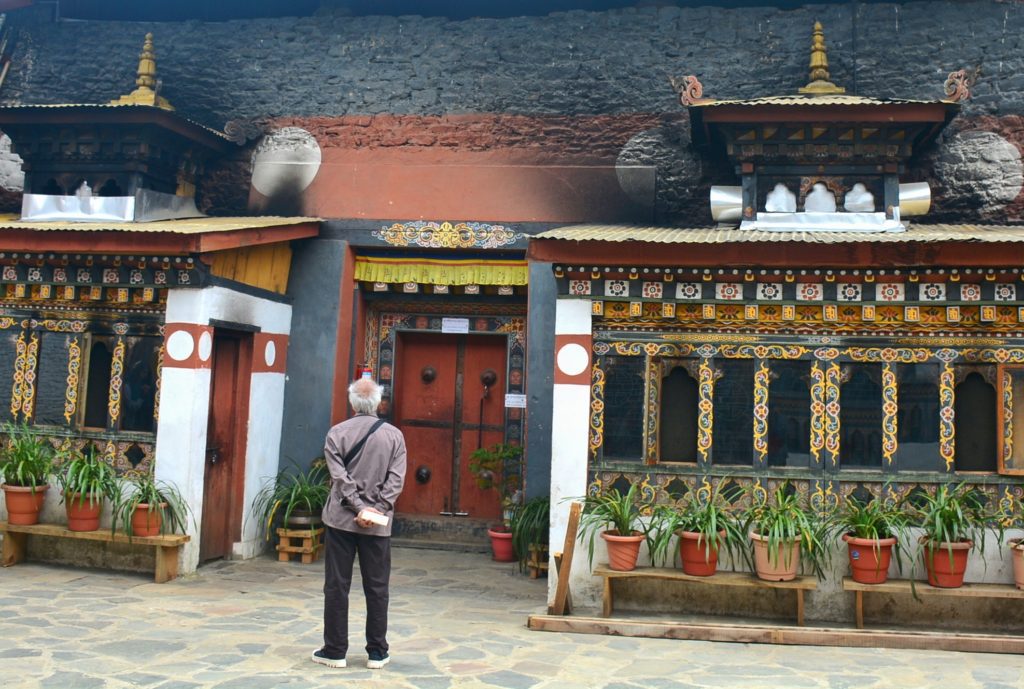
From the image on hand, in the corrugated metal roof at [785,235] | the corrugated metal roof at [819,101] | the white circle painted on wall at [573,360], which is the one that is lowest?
the white circle painted on wall at [573,360]

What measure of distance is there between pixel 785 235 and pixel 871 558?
277 centimetres

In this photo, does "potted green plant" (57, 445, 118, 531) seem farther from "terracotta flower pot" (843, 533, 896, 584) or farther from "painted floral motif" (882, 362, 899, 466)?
"painted floral motif" (882, 362, 899, 466)

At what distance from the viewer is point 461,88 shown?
10656 mm

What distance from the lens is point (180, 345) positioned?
28.5 ft

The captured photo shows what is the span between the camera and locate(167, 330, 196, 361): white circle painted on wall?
340 inches

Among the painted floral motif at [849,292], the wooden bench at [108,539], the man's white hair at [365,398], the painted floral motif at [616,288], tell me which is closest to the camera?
the man's white hair at [365,398]

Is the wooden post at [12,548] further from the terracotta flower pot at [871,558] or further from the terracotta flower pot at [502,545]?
the terracotta flower pot at [871,558]

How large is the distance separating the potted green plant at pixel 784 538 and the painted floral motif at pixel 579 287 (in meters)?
2.28

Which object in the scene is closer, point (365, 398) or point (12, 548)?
point (365, 398)

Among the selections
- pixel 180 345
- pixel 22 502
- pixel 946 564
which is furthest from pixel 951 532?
pixel 22 502

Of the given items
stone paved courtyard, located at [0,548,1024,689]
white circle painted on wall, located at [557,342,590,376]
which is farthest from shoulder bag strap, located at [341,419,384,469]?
white circle painted on wall, located at [557,342,590,376]

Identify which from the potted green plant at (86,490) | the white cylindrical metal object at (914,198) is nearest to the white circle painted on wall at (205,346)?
the potted green plant at (86,490)

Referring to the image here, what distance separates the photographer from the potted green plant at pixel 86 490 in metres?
8.44

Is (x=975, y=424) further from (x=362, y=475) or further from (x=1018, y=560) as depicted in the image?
(x=362, y=475)
